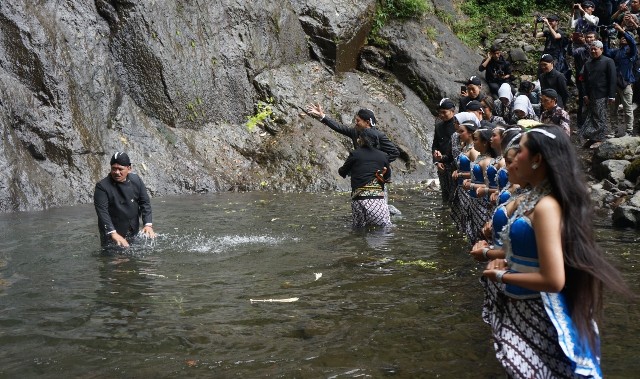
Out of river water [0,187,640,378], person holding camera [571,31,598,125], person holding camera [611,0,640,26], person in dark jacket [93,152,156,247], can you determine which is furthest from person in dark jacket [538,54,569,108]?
person in dark jacket [93,152,156,247]

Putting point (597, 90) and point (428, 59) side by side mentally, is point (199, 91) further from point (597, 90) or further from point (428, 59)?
point (597, 90)

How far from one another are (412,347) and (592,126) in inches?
477

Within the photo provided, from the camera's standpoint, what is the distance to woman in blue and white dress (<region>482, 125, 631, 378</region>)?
3225mm

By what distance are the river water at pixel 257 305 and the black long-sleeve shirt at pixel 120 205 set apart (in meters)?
0.33

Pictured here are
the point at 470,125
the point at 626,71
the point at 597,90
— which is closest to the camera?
the point at 470,125

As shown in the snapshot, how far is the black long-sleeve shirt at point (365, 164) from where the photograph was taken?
10.5 meters

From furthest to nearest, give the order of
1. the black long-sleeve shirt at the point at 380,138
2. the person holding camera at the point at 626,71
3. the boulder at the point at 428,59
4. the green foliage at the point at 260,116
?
the boulder at the point at 428,59 → the green foliage at the point at 260,116 → the person holding camera at the point at 626,71 → the black long-sleeve shirt at the point at 380,138

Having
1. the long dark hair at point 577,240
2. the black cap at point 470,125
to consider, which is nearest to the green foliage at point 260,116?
the black cap at point 470,125

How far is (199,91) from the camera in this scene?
1869cm

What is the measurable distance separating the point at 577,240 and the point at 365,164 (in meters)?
7.28

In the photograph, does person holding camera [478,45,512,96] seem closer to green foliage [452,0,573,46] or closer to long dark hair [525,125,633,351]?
green foliage [452,0,573,46]

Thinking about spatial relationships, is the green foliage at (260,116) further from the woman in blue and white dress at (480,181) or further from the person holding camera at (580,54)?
the woman in blue and white dress at (480,181)

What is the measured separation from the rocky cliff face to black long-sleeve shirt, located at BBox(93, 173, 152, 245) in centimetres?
540

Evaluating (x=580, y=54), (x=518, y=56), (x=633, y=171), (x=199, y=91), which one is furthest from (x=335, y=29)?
(x=633, y=171)
